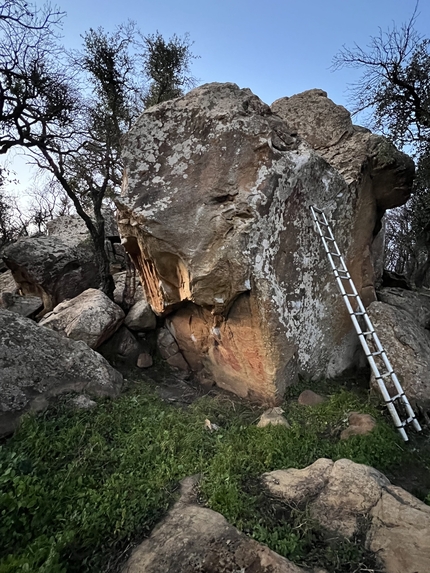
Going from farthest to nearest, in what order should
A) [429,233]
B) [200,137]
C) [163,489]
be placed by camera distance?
[429,233], [200,137], [163,489]

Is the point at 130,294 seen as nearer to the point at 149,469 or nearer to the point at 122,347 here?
the point at 122,347

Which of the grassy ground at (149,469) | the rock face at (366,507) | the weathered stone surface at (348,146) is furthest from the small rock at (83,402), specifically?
the weathered stone surface at (348,146)

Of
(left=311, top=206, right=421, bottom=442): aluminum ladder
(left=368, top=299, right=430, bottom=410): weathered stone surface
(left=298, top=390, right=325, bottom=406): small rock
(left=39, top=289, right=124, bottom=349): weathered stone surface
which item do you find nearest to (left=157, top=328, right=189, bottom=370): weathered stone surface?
(left=39, top=289, right=124, bottom=349): weathered stone surface

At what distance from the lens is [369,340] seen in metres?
6.20

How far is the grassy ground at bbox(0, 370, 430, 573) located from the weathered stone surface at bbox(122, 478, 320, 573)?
0.16 m

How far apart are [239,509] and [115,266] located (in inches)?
412

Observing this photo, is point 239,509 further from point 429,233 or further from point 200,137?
point 429,233

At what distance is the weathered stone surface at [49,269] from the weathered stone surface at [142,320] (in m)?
3.65

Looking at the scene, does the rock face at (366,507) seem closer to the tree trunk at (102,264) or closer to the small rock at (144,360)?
the small rock at (144,360)

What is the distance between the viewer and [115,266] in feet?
41.5

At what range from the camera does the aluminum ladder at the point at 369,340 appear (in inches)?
192

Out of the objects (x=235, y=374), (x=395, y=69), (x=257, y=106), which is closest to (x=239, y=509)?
(x=235, y=374)

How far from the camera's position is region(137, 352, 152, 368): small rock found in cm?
697

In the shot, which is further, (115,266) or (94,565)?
(115,266)
